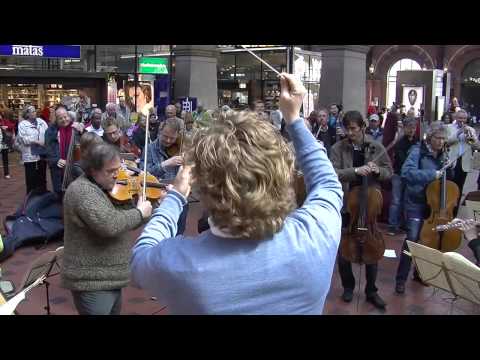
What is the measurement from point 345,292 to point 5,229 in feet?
15.0

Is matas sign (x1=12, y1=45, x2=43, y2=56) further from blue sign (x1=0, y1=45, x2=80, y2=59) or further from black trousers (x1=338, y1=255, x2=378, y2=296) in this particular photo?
black trousers (x1=338, y1=255, x2=378, y2=296)

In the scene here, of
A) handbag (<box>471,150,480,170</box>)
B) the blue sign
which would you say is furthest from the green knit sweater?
the blue sign

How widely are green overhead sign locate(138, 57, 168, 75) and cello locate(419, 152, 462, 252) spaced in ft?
47.4

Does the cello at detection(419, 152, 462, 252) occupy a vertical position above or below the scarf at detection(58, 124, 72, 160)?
below

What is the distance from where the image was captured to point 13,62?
1820 cm

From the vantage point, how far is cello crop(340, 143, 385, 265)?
192 inches

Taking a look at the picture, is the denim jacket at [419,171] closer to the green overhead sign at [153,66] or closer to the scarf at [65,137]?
the scarf at [65,137]

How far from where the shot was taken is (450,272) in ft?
11.7

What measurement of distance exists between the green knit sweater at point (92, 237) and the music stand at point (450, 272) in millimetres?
1963

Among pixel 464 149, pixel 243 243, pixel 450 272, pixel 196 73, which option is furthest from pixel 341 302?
pixel 196 73

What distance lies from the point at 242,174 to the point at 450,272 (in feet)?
8.91
